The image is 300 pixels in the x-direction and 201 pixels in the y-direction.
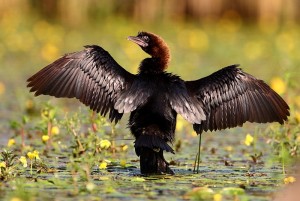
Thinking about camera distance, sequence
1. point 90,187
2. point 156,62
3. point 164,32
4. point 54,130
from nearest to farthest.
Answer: point 90,187
point 156,62
point 54,130
point 164,32

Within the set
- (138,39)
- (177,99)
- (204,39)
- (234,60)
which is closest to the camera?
(177,99)

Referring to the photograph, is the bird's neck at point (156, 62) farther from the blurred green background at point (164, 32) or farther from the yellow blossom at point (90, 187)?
the blurred green background at point (164, 32)

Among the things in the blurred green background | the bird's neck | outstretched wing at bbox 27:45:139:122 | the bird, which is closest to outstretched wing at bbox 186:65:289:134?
the bird

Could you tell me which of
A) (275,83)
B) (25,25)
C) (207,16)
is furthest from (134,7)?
(275,83)

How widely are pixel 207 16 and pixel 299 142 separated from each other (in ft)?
43.7

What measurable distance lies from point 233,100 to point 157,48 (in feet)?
2.84

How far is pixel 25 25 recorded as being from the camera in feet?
63.8

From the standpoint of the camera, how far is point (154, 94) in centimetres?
752

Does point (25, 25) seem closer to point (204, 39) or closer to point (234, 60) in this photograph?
point (204, 39)

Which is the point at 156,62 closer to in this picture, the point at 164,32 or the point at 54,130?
the point at 54,130

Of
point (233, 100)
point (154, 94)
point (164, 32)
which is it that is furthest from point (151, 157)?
point (164, 32)

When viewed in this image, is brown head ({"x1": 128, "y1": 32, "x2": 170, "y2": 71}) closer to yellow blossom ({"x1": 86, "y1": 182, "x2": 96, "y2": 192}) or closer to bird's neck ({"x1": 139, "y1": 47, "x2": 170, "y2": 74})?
bird's neck ({"x1": 139, "y1": 47, "x2": 170, "y2": 74})

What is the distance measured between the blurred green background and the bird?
5.30m

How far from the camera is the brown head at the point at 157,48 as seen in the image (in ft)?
26.0
